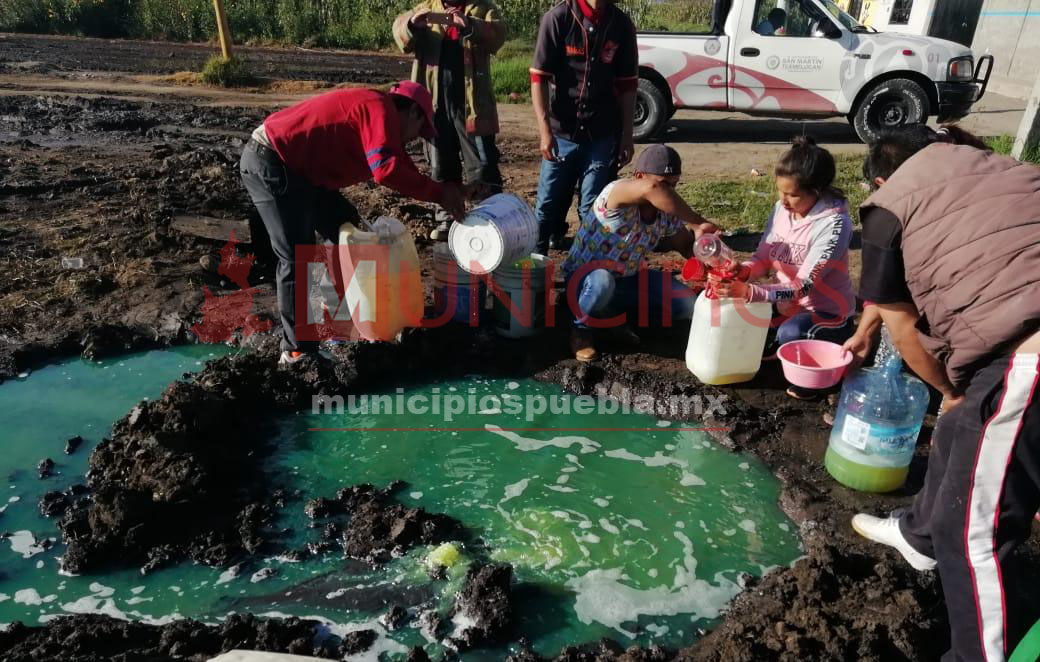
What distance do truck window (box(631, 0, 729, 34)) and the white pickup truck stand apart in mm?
8646

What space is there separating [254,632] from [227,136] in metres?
8.18

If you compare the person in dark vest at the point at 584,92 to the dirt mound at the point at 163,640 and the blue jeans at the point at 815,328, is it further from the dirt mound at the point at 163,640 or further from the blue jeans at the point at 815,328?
the dirt mound at the point at 163,640

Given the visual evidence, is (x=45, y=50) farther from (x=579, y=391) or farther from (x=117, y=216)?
(x=579, y=391)

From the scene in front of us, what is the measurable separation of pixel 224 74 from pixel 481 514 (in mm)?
12075

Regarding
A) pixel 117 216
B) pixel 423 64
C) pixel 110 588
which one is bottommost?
pixel 110 588

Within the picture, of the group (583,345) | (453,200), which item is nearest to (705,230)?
(583,345)

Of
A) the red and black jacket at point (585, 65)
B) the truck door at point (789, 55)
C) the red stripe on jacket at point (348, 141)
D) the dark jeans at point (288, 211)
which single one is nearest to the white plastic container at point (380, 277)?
the dark jeans at point (288, 211)

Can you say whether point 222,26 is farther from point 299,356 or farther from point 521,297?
point 521,297

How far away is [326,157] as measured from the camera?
383 cm

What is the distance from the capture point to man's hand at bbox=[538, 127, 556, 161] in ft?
15.9

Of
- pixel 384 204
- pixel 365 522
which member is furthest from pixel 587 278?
pixel 384 204

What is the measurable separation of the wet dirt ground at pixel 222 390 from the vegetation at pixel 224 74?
5120mm

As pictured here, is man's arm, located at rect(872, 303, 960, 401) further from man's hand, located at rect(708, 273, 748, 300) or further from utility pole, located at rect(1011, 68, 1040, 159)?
utility pole, located at rect(1011, 68, 1040, 159)

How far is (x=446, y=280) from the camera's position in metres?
4.53
